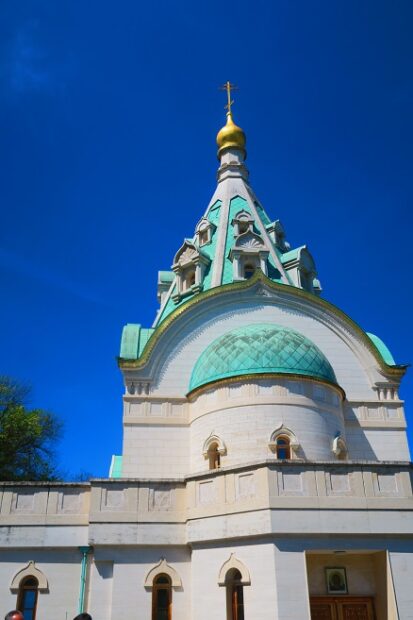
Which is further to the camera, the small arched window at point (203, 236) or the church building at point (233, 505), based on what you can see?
the small arched window at point (203, 236)

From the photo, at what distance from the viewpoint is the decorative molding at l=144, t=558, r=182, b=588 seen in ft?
43.9

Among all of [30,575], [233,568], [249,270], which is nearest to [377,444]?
[233,568]

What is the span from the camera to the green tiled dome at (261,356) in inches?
656

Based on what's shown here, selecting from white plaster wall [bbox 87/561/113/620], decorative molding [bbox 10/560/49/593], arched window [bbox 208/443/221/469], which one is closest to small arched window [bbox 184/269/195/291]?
arched window [bbox 208/443/221/469]

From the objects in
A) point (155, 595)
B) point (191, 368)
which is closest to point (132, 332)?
point (191, 368)

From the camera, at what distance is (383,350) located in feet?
69.6

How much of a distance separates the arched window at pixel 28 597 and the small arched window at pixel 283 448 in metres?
7.09

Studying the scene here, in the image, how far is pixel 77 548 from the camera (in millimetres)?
13797

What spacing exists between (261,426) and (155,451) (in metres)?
4.28

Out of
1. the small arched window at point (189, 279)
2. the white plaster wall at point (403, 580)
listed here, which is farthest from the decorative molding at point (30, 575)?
the small arched window at point (189, 279)

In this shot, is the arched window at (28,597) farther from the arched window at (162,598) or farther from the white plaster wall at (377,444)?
the white plaster wall at (377,444)

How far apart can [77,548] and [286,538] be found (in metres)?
5.34

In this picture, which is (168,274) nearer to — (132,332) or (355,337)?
(132,332)

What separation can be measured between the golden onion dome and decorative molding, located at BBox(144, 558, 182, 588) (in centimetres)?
2386
